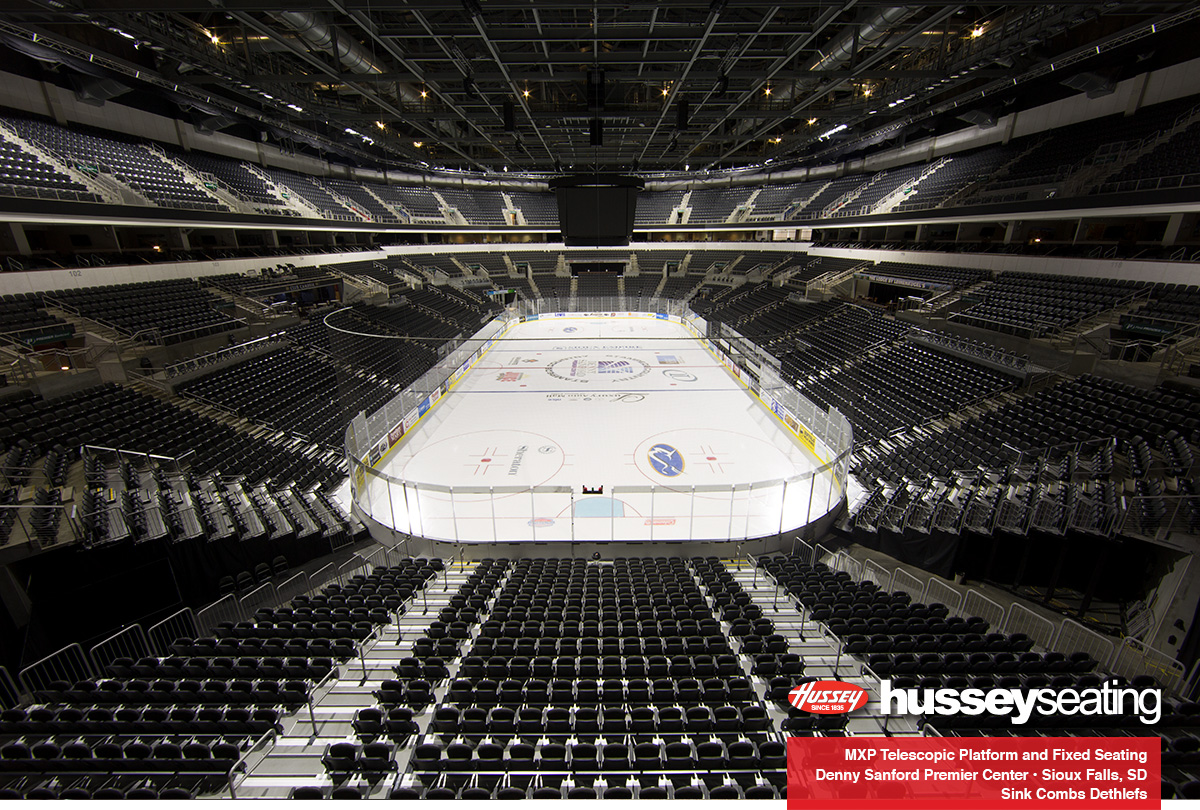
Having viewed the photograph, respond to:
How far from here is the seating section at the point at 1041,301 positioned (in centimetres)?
1403

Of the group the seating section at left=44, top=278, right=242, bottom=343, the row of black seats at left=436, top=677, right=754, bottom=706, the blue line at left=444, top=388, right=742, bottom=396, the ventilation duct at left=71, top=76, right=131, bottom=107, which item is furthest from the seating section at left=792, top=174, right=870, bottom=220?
the ventilation duct at left=71, top=76, right=131, bottom=107

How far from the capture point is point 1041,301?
15719mm

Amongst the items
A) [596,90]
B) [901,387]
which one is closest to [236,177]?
[596,90]

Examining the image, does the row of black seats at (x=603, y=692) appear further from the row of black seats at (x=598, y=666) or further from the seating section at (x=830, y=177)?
the seating section at (x=830, y=177)

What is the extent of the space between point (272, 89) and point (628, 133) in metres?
11.3

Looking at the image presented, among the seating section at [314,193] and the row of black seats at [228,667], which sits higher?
the seating section at [314,193]

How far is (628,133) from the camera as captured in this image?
1720 cm

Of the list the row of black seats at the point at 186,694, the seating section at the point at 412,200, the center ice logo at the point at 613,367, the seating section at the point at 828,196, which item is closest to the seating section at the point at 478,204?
the seating section at the point at 412,200

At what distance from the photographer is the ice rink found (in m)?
9.95

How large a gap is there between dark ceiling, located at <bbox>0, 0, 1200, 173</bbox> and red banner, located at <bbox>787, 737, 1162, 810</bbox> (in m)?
10.2

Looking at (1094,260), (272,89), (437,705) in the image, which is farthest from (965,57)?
(272,89)

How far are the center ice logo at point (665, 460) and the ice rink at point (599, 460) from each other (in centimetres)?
6

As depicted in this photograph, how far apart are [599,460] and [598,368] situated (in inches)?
414

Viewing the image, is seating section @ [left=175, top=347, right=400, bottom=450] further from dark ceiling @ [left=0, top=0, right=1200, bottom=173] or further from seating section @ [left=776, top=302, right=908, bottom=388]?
seating section @ [left=776, top=302, right=908, bottom=388]
